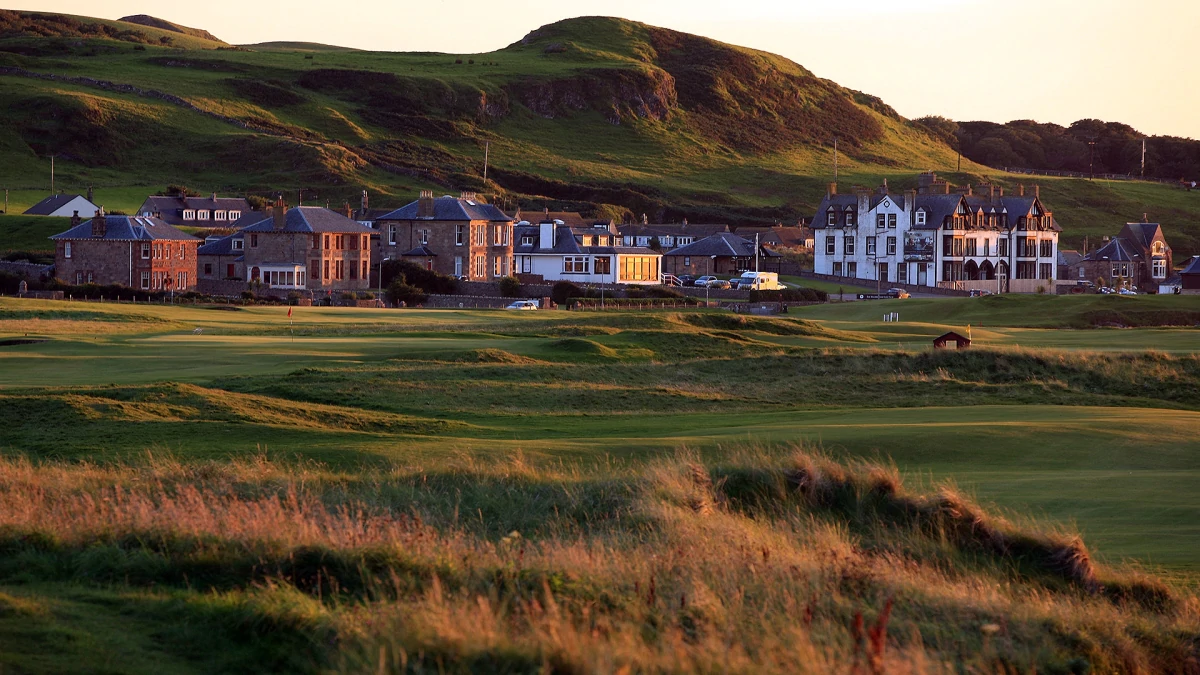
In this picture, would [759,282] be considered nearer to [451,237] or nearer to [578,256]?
[578,256]

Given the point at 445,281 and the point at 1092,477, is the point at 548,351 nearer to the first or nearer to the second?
the point at 1092,477

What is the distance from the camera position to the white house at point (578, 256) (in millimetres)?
108062

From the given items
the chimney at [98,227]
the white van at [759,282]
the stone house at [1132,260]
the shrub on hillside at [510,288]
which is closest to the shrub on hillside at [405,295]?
the shrub on hillside at [510,288]

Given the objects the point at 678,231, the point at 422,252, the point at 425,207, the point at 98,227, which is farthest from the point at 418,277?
the point at 678,231

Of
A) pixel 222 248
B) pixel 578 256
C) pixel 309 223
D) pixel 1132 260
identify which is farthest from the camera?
pixel 1132 260

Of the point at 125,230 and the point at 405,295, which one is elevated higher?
the point at 125,230

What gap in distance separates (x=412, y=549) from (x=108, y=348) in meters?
33.3

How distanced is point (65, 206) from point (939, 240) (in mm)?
82463

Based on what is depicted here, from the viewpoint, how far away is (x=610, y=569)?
→ 1030cm

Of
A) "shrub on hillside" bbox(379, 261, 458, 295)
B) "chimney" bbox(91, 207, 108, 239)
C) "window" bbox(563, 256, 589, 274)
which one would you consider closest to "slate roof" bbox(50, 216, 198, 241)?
"chimney" bbox(91, 207, 108, 239)

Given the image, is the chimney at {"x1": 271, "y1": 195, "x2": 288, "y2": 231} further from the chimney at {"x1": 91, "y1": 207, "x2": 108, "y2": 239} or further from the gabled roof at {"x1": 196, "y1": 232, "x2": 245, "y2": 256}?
the chimney at {"x1": 91, "y1": 207, "x2": 108, "y2": 239}

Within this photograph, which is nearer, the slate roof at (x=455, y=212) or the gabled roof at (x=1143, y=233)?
the slate roof at (x=455, y=212)

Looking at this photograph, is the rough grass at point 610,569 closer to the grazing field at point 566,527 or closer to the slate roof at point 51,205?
the grazing field at point 566,527

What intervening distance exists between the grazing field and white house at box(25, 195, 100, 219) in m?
97.5
